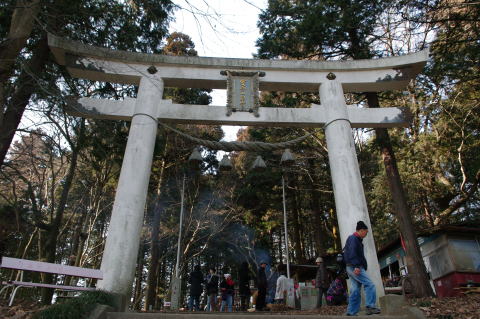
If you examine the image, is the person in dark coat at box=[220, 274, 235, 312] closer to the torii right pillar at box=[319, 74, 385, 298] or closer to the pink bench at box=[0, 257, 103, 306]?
the torii right pillar at box=[319, 74, 385, 298]

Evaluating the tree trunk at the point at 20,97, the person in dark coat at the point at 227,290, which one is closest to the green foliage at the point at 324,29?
the tree trunk at the point at 20,97

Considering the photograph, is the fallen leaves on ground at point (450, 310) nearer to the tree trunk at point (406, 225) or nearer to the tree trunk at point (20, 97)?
the tree trunk at point (406, 225)

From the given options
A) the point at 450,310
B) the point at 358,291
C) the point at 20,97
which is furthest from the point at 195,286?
the point at 450,310

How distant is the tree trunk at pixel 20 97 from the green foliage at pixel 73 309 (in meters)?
3.26

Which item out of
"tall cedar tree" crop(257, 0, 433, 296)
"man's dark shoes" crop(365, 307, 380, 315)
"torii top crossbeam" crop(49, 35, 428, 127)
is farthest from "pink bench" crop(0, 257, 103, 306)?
"tall cedar tree" crop(257, 0, 433, 296)

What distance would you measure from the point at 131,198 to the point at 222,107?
2734 millimetres

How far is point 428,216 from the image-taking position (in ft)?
46.9

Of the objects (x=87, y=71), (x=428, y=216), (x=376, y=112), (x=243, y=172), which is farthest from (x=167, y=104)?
(x=243, y=172)

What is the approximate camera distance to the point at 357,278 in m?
5.04

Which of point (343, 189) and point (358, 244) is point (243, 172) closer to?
point (343, 189)

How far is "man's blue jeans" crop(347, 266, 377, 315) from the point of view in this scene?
500cm

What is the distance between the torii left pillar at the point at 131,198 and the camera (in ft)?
19.4

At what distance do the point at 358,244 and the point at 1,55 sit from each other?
→ 602cm

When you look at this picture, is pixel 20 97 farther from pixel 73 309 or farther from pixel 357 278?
pixel 357 278
